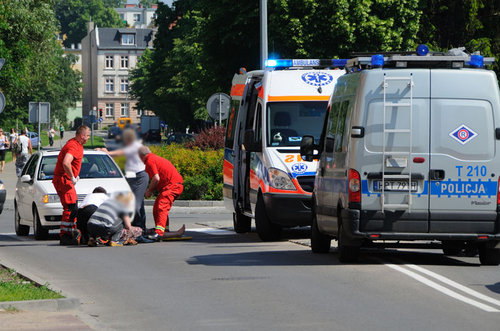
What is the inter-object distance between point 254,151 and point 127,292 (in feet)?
20.6

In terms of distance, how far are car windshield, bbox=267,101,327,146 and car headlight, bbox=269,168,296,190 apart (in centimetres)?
84

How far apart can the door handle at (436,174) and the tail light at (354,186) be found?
810mm

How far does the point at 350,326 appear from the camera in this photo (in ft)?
25.1

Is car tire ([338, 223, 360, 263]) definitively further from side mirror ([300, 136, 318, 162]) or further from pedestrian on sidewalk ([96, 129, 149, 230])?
pedestrian on sidewalk ([96, 129, 149, 230])

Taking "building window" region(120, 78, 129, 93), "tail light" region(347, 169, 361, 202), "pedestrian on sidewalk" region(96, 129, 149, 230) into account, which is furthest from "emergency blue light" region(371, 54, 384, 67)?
"pedestrian on sidewalk" region(96, 129, 149, 230)

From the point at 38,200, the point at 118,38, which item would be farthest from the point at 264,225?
the point at 118,38

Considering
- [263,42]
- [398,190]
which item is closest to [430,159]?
[398,190]

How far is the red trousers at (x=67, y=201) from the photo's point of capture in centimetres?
905

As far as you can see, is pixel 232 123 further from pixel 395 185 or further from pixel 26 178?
pixel 395 185

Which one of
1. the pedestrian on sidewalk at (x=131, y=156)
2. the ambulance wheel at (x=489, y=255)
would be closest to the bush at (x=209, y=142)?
the ambulance wheel at (x=489, y=255)

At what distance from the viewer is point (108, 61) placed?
13.8ft

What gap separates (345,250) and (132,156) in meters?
9.76

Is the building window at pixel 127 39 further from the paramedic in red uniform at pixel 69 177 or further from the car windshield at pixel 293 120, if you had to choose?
the car windshield at pixel 293 120

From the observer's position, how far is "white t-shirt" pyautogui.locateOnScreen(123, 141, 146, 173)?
2.33 m
